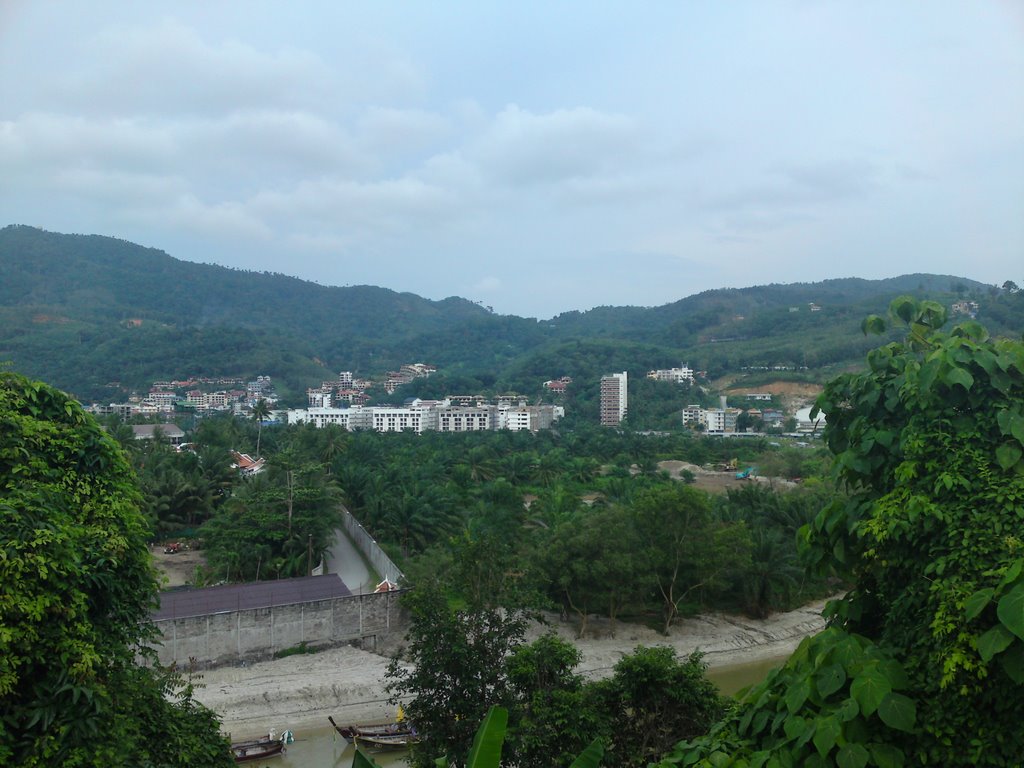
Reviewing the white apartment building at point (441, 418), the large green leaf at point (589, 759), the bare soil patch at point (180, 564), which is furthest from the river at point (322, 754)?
the white apartment building at point (441, 418)

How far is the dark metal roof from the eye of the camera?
14.1 m

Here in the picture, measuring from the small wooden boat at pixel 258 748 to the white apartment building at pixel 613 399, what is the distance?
57.9 metres

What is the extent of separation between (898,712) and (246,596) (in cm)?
1416

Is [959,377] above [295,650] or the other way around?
above

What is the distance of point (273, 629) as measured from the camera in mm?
14203

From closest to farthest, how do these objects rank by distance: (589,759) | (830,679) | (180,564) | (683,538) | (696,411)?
1. (830,679)
2. (589,759)
3. (683,538)
4. (180,564)
5. (696,411)

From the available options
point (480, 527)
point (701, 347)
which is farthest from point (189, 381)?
point (480, 527)

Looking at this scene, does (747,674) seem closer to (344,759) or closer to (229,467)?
(344,759)

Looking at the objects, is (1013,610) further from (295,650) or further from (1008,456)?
(295,650)

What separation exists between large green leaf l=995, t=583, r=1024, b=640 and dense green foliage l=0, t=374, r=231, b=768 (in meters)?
4.40

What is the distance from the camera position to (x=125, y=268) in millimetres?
157750

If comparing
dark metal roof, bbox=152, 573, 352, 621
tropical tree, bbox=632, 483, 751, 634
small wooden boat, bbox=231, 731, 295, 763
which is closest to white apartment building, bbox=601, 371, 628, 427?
tropical tree, bbox=632, 483, 751, 634

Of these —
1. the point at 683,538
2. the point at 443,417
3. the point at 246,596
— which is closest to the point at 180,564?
the point at 246,596

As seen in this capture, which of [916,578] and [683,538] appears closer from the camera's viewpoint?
[916,578]
